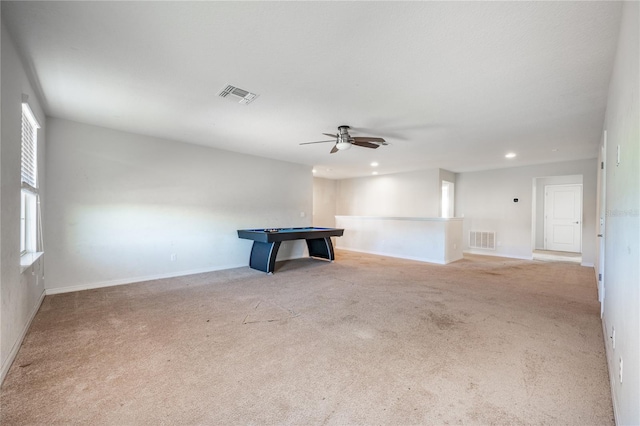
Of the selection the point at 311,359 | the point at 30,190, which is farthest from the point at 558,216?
the point at 30,190

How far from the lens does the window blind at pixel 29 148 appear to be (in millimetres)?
2727

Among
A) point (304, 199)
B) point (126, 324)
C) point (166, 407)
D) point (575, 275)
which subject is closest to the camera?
point (166, 407)

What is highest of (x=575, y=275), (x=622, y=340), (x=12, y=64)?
(x=12, y=64)

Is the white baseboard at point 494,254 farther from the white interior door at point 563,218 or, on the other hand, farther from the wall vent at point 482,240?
the white interior door at point 563,218

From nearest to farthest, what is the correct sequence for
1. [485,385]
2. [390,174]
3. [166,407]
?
[166,407]
[485,385]
[390,174]

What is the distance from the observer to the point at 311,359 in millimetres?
2129

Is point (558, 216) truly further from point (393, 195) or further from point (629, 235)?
point (629, 235)

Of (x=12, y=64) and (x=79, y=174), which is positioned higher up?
(x=12, y=64)

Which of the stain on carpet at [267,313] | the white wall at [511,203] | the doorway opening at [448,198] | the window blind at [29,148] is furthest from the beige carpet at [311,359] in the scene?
the doorway opening at [448,198]

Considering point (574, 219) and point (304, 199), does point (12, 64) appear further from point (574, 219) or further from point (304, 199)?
point (574, 219)

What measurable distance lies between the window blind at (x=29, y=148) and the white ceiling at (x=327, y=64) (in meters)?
0.32

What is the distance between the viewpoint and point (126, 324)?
2.75 metres

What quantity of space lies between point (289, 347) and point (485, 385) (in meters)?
1.40

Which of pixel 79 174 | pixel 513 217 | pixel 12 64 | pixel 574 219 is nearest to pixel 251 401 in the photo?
pixel 12 64
